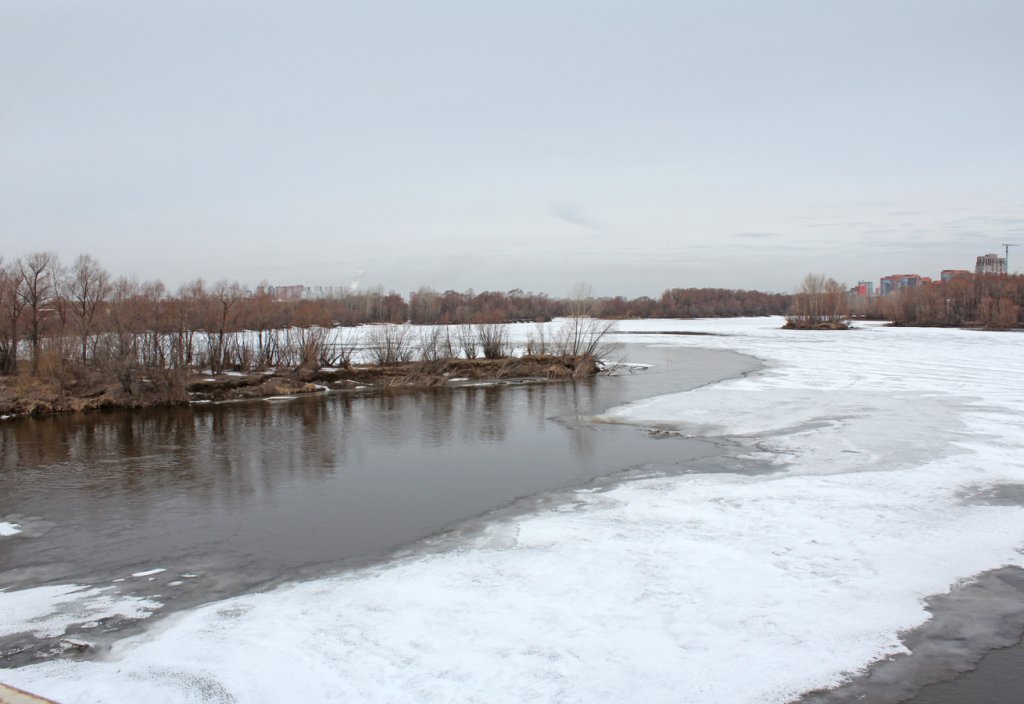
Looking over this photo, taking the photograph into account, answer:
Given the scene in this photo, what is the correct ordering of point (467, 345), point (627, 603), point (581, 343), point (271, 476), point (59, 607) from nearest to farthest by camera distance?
point (627, 603) < point (59, 607) < point (271, 476) < point (581, 343) < point (467, 345)

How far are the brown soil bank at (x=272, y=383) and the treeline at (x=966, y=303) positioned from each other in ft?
175

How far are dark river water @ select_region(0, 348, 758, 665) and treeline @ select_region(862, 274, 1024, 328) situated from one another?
60394 millimetres

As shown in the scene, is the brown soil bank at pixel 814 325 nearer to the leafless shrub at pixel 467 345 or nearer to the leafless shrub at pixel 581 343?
the leafless shrub at pixel 581 343

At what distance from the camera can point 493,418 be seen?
667 inches

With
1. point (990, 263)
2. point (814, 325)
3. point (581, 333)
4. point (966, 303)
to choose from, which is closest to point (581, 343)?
point (581, 333)

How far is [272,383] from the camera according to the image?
22672mm

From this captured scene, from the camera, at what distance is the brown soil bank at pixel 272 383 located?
19.0 metres

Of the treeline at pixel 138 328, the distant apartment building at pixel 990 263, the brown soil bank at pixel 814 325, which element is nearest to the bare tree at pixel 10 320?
the treeline at pixel 138 328

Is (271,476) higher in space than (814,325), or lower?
lower

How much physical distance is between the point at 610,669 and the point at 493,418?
12055 mm

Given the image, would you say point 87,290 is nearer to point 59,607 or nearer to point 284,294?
point 59,607

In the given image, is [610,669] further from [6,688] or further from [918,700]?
[6,688]

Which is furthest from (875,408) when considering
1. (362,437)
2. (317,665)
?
(317,665)

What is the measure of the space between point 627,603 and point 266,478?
→ 23.5 ft
